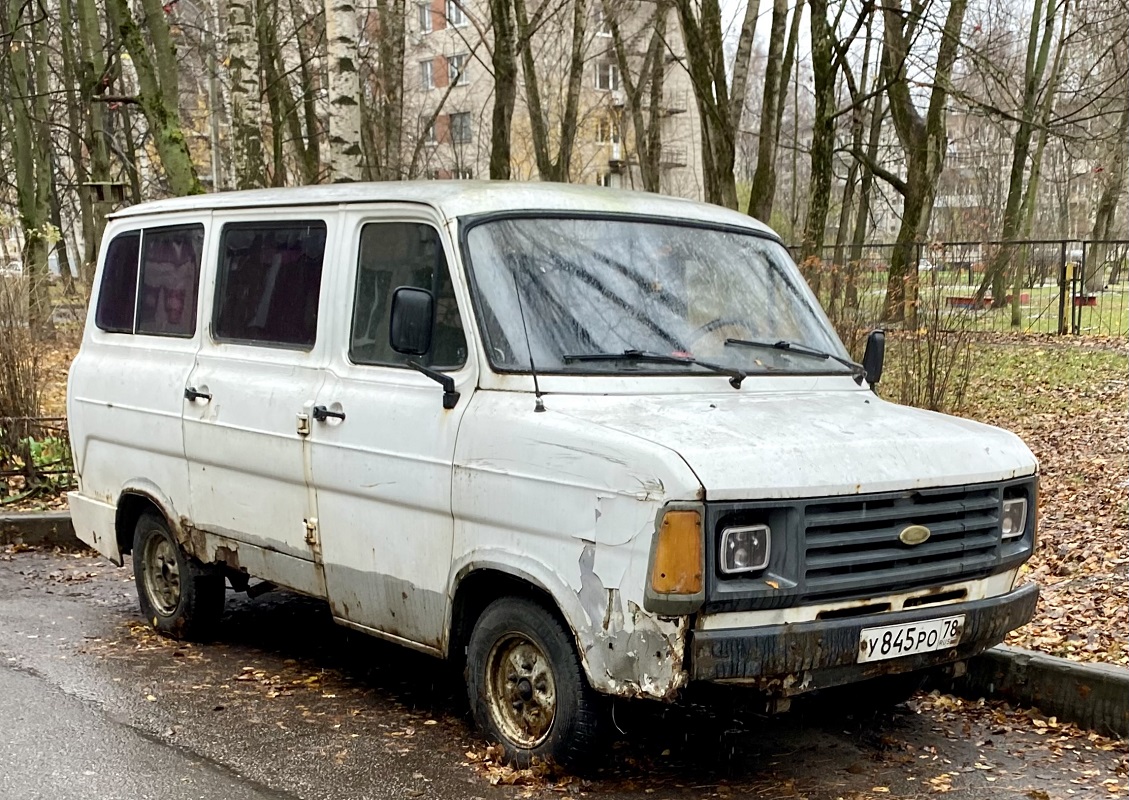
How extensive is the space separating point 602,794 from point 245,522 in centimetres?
239

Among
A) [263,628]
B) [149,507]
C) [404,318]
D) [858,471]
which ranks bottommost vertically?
[263,628]

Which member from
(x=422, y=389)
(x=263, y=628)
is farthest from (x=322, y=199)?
(x=263, y=628)

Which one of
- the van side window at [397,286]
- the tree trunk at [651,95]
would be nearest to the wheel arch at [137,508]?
the van side window at [397,286]

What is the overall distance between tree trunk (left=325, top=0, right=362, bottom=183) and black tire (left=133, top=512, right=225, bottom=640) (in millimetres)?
6889

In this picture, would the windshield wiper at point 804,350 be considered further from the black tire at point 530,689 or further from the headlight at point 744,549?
the black tire at point 530,689

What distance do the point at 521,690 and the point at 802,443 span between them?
1.43m

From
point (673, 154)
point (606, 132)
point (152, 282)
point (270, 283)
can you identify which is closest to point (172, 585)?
point (152, 282)

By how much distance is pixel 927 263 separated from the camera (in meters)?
11.2

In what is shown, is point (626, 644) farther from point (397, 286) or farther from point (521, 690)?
point (397, 286)

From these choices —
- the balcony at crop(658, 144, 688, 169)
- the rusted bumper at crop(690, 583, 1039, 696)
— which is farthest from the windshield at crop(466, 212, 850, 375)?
the balcony at crop(658, 144, 688, 169)

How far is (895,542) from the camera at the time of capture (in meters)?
4.54

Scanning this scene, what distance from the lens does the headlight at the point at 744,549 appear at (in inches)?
166

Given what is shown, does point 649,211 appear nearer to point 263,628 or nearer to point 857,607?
point 857,607

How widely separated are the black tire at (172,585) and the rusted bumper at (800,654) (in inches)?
136
